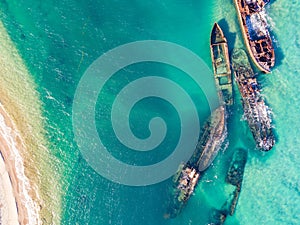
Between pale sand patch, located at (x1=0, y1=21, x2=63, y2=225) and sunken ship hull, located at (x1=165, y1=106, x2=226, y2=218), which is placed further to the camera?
sunken ship hull, located at (x1=165, y1=106, x2=226, y2=218)

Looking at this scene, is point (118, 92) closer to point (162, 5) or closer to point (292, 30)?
point (162, 5)

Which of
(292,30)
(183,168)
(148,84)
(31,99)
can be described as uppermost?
(31,99)

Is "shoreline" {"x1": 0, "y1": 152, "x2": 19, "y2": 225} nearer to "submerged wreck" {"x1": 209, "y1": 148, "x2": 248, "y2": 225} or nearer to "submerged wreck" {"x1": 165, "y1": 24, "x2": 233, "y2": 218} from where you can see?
"submerged wreck" {"x1": 165, "y1": 24, "x2": 233, "y2": 218}

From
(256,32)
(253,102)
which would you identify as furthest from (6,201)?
(256,32)

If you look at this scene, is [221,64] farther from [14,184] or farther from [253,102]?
[14,184]

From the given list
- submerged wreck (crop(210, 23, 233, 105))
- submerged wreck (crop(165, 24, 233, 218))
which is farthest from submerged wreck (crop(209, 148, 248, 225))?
submerged wreck (crop(210, 23, 233, 105))

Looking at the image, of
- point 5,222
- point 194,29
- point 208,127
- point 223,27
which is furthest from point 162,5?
point 5,222
